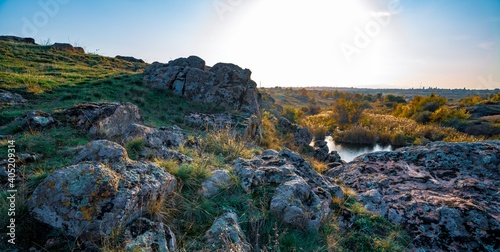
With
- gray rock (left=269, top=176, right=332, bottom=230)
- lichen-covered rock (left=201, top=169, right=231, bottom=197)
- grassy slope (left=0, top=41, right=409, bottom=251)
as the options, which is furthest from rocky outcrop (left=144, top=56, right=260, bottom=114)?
gray rock (left=269, top=176, right=332, bottom=230)

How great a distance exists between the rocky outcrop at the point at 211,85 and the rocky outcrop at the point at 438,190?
26.9 ft

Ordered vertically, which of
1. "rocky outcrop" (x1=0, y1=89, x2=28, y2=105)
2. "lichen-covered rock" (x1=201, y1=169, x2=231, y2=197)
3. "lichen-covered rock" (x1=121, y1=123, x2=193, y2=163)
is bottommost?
"lichen-covered rock" (x1=201, y1=169, x2=231, y2=197)

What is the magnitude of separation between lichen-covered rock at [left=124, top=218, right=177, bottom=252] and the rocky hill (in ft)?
0.04

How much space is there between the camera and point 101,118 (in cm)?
600

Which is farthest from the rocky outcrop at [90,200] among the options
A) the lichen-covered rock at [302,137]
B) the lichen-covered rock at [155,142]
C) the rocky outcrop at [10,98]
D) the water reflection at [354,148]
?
the water reflection at [354,148]

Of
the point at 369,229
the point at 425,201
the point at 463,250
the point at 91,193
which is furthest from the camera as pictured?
the point at 425,201

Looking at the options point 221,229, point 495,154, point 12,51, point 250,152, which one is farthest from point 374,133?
point 12,51

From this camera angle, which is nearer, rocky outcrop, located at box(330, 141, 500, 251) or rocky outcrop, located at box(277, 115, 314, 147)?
rocky outcrop, located at box(330, 141, 500, 251)

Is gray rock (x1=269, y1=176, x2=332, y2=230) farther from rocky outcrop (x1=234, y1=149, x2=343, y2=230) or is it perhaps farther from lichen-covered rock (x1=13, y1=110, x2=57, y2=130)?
lichen-covered rock (x1=13, y1=110, x2=57, y2=130)

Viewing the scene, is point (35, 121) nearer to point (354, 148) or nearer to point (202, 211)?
point (202, 211)

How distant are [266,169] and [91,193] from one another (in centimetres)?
256

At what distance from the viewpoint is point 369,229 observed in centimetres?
359

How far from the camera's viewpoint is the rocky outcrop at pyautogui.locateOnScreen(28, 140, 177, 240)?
7.34 ft

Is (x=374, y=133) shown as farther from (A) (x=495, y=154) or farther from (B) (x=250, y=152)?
(B) (x=250, y=152)
